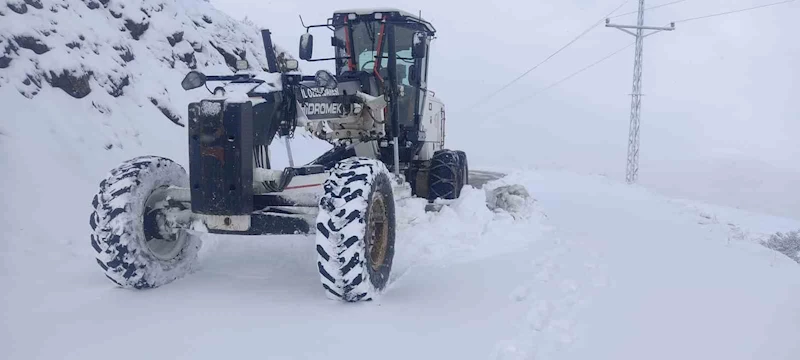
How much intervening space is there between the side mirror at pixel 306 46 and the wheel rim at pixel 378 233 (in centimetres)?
256

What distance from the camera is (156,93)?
1013 centimetres

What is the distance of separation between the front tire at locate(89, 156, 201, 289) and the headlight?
144cm

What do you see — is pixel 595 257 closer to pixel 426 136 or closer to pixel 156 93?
pixel 426 136

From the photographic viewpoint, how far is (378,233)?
5.01 m

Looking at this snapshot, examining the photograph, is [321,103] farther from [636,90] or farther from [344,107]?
[636,90]

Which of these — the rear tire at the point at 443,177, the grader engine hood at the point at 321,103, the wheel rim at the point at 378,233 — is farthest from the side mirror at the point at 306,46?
the rear tire at the point at 443,177

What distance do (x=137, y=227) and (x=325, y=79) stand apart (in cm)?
192

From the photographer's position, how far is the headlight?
5016 millimetres

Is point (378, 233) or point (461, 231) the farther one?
point (461, 231)

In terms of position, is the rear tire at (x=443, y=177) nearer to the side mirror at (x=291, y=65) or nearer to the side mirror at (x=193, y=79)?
the side mirror at (x=291, y=65)

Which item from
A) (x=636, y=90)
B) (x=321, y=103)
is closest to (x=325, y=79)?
(x=321, y=103)

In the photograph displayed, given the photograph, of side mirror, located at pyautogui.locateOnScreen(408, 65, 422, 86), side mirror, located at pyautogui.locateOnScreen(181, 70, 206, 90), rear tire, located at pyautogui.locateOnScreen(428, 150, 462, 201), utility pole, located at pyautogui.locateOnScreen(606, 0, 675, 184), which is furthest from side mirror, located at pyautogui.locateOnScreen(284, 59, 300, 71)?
utility pole, located at pyautogui.locateOnScreen(606, 0, 675, 184)

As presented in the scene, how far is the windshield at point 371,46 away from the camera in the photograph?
307 inches

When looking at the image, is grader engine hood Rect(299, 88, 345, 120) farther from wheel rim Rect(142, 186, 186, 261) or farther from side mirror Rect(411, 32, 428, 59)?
side mirror Rect(411, 32, 428, 59)
